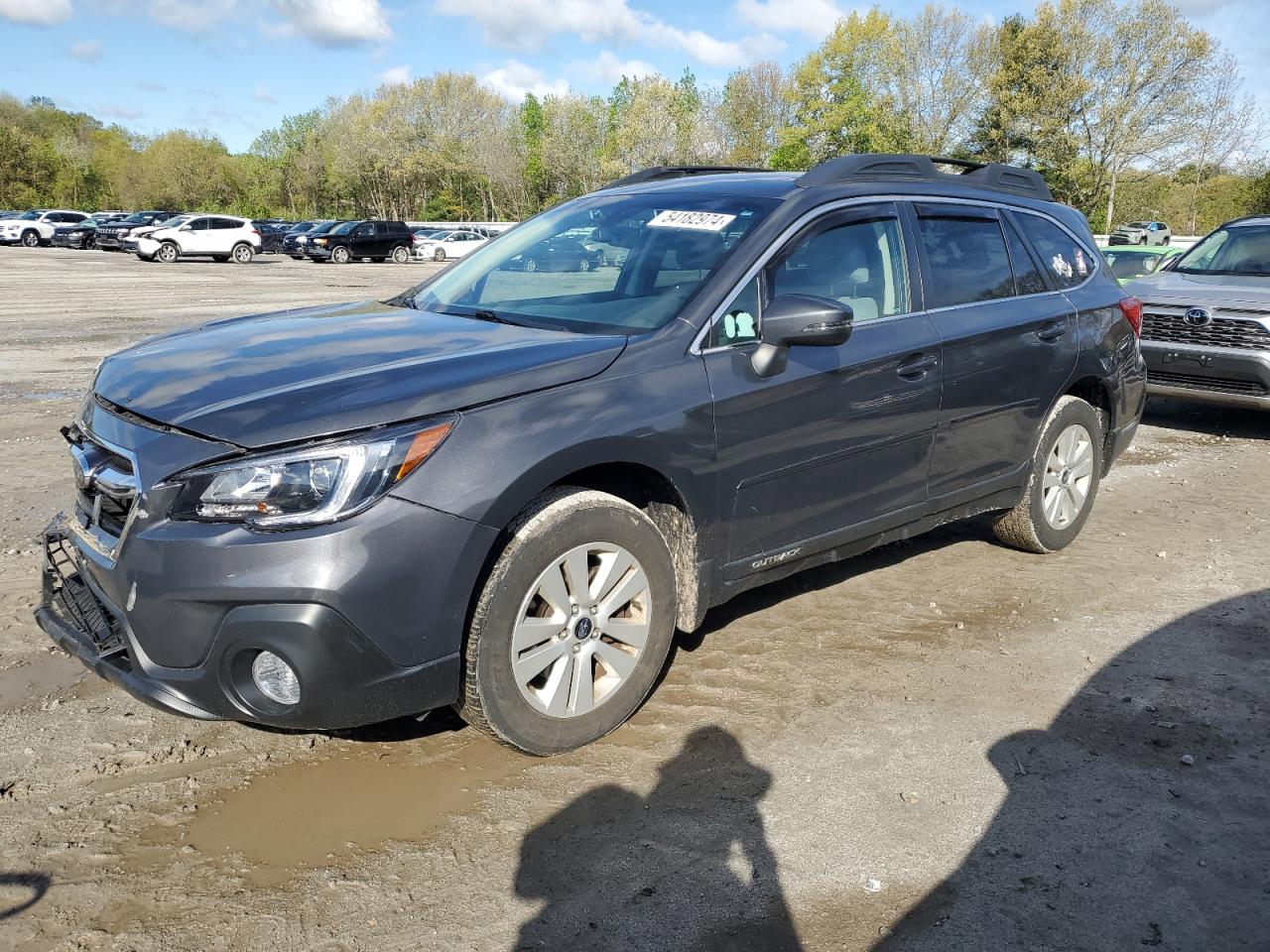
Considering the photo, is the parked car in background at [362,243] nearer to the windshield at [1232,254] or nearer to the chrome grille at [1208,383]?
the windshield at [1232,254]

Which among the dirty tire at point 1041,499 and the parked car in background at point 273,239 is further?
the parked car in background at point 273,239

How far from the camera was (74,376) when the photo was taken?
10.7 metres

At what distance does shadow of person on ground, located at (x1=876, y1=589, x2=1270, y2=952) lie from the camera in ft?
8.75

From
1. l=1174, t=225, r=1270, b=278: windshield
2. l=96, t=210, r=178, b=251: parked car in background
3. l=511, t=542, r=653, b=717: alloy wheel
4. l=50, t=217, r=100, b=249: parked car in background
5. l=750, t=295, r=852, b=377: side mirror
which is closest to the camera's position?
l=511, t=542, r=653, b=717: alloy wheel

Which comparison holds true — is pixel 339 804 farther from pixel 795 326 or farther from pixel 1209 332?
pixel 1209 332

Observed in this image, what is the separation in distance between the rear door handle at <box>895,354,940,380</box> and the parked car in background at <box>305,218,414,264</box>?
A: 39.3 meters

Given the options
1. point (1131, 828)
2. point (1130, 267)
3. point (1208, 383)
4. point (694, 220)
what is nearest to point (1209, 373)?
point (1208, 383)

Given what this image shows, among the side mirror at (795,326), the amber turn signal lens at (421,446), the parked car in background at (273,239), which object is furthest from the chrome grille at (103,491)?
the parked car in background at (273,239)

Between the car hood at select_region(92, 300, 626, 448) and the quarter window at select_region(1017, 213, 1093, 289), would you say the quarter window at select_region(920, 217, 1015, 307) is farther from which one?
the car hood at select_region(92, 300, 626, 448)

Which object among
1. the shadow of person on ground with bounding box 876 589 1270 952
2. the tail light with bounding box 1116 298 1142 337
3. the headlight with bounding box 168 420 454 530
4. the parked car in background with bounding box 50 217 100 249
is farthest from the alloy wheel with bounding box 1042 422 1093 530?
the parked car in background with bounding box 50 217 100 249

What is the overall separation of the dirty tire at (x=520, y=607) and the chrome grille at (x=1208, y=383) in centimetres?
705

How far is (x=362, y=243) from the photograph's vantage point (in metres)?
41.3

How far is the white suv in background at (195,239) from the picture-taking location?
36.4 meters

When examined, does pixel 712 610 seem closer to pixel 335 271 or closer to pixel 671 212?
pixel 671 212
